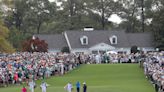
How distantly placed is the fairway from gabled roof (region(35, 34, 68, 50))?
29.4 m

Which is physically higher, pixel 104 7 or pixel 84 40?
pixel 104 7

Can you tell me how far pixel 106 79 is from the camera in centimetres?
4878

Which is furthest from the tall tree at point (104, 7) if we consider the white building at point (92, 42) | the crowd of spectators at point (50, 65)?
the crowd of spectators at point (50, 65)

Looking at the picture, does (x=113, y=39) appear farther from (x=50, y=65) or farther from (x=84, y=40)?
(x=50, y=65)

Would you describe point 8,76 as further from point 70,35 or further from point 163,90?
point 70,35

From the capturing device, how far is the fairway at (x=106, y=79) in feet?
130

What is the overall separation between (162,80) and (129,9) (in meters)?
69.4

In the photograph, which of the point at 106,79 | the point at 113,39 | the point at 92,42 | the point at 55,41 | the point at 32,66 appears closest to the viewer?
the point at 32,66

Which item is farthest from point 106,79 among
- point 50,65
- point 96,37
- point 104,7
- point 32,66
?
point 104,7

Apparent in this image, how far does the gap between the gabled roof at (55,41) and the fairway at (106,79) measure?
2943 centimetres

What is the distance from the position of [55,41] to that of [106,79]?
40163mm

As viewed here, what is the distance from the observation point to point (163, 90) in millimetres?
35344

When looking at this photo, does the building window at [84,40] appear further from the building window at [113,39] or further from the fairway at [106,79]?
the fairway at [106,79]

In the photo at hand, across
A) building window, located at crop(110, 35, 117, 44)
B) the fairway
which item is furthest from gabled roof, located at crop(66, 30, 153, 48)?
the fairway
